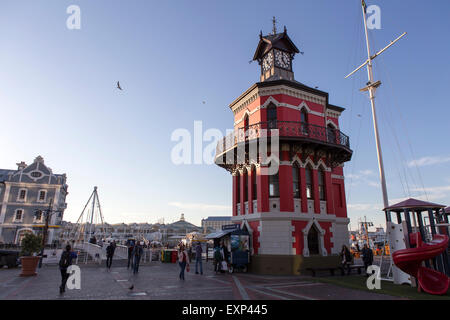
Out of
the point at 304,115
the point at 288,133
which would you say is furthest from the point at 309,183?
the point at 304,115

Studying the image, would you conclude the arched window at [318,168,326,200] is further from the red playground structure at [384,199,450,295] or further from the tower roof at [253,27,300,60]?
the tower roof at [253,27,300,60]

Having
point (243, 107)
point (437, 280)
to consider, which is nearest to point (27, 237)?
point (243, 107)

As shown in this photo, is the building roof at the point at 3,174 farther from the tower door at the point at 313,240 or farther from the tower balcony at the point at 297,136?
the tower door at the point at 313,240

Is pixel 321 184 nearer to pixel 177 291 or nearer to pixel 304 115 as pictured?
pixel 304 115

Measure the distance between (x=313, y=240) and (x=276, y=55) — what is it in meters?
15.0

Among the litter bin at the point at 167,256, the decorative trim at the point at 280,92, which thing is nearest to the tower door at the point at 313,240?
the decorative trim at the point at 280,92

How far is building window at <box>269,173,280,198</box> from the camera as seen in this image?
18.1 meters

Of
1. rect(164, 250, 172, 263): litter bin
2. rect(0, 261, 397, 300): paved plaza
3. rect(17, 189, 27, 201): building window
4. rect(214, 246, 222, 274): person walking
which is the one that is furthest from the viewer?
rect(17, 189, 27, 201): building window

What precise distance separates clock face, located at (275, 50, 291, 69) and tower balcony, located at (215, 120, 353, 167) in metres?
6.67

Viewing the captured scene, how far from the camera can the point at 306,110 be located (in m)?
20.1

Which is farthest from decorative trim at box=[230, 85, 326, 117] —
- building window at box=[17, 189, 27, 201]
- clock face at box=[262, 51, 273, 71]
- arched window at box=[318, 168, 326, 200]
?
building window at box=[17, 189, 27, 201]

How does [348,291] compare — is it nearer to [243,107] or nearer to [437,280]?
[437,280]
